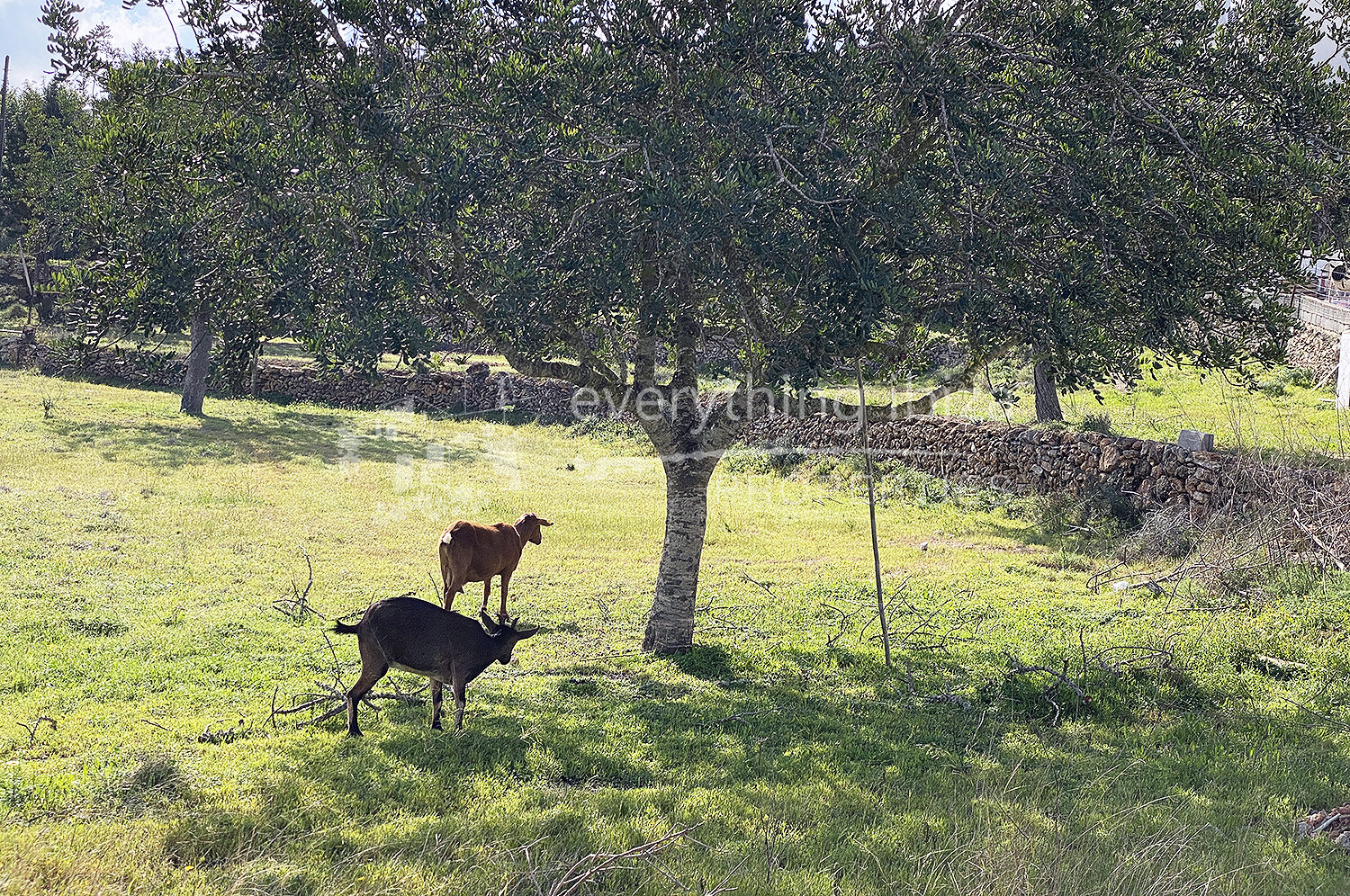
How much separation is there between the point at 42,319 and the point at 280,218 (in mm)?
46166

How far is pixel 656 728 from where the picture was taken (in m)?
8.12

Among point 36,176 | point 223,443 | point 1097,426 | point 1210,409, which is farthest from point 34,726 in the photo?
point 36,176

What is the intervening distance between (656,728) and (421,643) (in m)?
2.34

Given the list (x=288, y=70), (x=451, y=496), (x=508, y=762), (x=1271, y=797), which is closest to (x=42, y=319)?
(x=451, y=496)

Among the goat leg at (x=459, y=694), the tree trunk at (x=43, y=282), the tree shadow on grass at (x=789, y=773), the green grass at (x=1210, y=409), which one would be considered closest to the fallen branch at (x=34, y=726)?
the tree shadow on grass at (x=789, y=773)

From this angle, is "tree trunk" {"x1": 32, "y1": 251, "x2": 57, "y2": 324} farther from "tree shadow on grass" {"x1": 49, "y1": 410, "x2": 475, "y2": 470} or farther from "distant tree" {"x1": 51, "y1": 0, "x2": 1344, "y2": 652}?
"distant tree" {"x1": 51, "y1": 0, "x2": 1344, "y2": 652}

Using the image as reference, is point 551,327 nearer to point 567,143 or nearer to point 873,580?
point 567,143

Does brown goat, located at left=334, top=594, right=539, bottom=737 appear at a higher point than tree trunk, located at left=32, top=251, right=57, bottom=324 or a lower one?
lower

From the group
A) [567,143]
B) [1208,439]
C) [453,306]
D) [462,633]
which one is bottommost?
[462,633]

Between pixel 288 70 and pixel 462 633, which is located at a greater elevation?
pixel 288 70

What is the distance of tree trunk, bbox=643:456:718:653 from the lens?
10.7 m

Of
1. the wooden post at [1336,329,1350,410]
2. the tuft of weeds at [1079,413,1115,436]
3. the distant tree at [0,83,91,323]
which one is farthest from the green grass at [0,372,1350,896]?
the distant tree at [0,83,91,323]

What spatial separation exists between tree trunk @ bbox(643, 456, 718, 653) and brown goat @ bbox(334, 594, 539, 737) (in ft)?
12.4

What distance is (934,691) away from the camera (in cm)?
923
